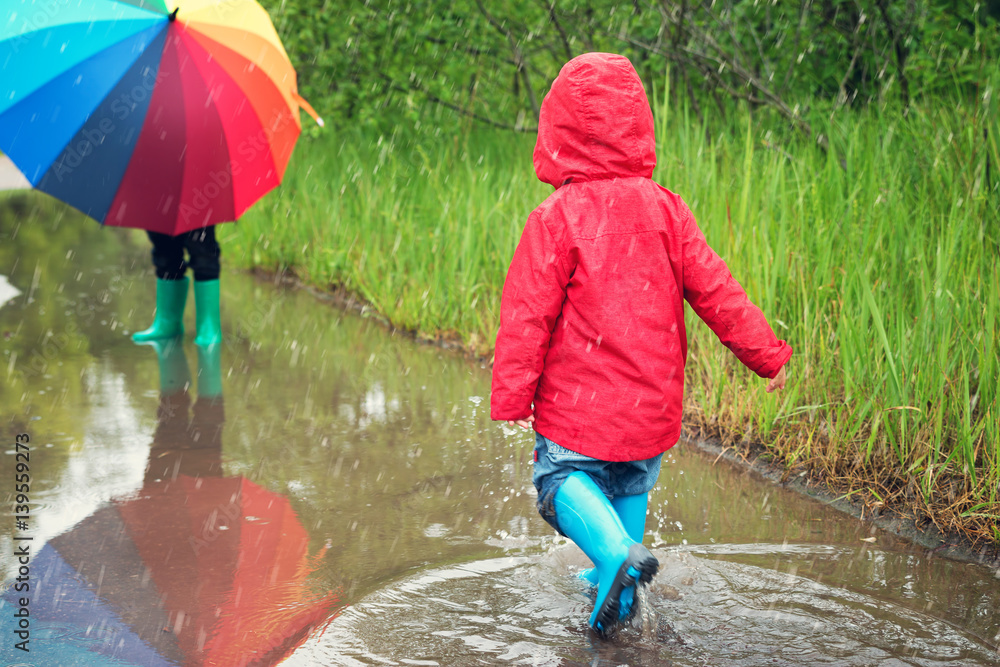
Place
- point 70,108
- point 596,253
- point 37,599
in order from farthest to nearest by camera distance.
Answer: point 70,108, point 37,599, point 596,253

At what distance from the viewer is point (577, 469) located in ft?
9.26

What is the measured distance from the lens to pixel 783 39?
23.2 ft

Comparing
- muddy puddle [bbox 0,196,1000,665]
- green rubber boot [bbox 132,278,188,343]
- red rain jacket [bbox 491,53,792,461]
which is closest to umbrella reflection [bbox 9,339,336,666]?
muddy puddle [bbox 0,196,1000,665]

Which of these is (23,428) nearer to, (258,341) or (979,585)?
(258,341)

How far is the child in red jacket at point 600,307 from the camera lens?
270 cm

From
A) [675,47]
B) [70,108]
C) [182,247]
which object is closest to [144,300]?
[182,247]

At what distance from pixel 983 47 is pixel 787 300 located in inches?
101

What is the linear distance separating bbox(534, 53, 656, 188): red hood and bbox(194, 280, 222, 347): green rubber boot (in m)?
3.77

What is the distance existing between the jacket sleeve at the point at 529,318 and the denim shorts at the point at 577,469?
0.61ft

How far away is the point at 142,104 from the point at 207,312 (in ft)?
5.15

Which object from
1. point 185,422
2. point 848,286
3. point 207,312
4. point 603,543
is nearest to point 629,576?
point 603,543

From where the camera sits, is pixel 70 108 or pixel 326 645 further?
pixel 70 108
